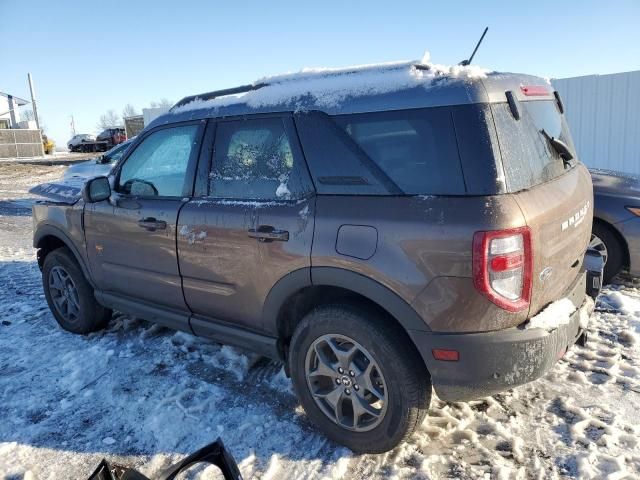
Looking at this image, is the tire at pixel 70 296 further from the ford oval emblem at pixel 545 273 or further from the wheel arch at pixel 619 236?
the wheel arch at pixel 619 236

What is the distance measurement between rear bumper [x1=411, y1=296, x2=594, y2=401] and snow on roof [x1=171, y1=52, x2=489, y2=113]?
4.00ft

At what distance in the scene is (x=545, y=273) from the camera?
2.41 metres

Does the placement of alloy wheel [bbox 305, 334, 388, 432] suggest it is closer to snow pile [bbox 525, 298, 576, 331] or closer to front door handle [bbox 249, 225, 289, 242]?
front door handle [bbox 249, 225, 289, 242]

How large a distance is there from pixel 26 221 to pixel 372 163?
402 inches

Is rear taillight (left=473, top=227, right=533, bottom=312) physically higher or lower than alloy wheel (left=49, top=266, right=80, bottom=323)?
higher

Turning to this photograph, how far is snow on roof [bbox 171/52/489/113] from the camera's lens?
2.50 meters

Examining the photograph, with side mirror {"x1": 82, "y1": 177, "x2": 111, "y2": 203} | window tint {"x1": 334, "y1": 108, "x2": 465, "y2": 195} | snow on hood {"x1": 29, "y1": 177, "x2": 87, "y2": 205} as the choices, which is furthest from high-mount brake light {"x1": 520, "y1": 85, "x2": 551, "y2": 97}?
snow on hood {"x1": 29, "y1": 177, "x2": 87, "y2": 205}

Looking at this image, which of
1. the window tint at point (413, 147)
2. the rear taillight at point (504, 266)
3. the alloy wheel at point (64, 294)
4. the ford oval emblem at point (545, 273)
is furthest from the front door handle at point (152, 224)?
the ford oval emblem at point (545, 273)

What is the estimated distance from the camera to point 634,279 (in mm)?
5273

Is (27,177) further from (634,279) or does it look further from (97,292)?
(634,279)

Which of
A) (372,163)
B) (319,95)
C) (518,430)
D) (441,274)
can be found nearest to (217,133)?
(319,95)

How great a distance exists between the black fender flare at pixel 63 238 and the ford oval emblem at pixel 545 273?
3.46 meters

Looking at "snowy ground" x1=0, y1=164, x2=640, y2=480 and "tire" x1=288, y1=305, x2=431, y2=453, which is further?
"snowy ground" x1=0, y1=164, x2=640, y2=480

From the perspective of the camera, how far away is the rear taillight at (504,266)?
2.18 meters
